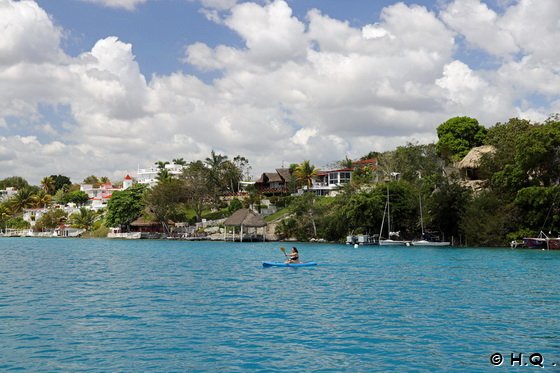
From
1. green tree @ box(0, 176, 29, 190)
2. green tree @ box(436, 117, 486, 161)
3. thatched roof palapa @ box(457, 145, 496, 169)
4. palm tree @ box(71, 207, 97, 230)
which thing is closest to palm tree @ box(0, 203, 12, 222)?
palm tree @ box(71, 207, 97, 230)

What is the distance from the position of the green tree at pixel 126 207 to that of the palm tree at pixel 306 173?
30.6 m

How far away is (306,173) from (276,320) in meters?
96.1

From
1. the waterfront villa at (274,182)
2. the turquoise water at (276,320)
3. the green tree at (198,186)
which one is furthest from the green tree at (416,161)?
the turquoise water at (276,320)

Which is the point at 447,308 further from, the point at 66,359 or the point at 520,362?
the point at 66,359

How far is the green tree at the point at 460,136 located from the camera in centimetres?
9856

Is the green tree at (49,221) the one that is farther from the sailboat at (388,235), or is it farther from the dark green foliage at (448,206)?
the dark green foliage at (448,206)

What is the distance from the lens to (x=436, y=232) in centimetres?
7919

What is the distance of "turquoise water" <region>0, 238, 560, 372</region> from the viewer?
15305mm

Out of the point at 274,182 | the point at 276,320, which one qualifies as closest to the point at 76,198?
the point at 274,182

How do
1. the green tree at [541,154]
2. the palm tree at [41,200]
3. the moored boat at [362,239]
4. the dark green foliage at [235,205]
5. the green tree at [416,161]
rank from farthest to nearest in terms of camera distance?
the palm tree at [41,200] < the dark green foliage at [235,205] < the green tree at [416,161] < the moored boat at [362,239] < the green tree at [541,154]

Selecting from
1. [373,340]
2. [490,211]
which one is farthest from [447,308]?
[490,211]

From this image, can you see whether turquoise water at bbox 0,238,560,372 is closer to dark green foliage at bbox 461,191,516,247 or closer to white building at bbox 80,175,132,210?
dark green foliage at bbox 461,191,516,247

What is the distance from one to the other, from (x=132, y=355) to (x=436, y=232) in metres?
68.4

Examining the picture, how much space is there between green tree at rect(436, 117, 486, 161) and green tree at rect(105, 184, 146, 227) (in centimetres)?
5504
